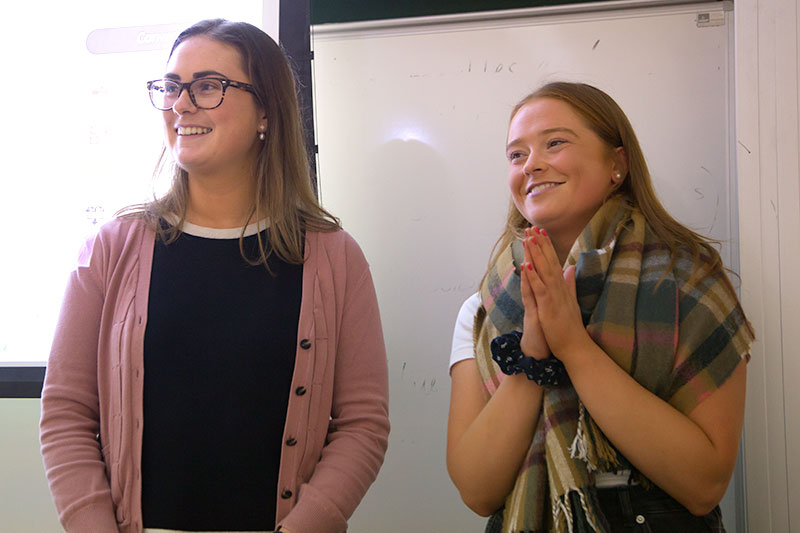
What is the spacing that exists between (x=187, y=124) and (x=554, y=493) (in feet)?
3.24

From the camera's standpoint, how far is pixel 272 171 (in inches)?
52.2

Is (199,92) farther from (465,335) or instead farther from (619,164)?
(619,164)

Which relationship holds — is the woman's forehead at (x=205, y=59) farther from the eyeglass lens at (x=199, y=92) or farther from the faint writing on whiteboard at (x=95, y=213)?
the faint writing on whiteboard at (x=95, y=213)

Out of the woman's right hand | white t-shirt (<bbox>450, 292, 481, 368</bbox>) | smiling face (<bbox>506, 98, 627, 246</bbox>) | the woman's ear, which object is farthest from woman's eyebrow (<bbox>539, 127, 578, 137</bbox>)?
white t-shirt (<bbox>450, 292, 481, 368</bbox>)

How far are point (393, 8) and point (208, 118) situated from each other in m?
0.88

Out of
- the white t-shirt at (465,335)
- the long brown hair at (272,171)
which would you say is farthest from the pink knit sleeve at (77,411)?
the white t-shirt at (465,335)

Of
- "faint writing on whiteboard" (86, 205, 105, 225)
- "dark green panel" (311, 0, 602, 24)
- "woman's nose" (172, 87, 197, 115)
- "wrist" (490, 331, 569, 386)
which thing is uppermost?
"dark green panel" (311, 0, 602, 24)

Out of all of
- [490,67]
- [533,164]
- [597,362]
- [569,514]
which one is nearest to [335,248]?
[533,164]

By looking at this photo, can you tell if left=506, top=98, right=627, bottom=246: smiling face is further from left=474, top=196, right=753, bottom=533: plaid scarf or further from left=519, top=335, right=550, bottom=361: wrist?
left=519, top=335, right=550, bottom=361: wrist

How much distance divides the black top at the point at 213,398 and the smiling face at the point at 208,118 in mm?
232

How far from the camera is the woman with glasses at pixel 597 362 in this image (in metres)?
1.03

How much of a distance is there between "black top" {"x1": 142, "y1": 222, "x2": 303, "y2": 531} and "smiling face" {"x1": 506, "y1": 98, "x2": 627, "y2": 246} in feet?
1.68

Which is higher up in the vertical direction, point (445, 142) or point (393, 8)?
point (393, 8)

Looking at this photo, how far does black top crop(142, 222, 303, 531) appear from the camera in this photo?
1.14 meters
